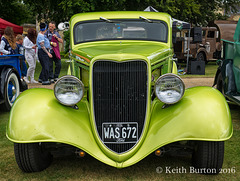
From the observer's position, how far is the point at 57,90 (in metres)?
3.56

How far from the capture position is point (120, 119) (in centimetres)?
349

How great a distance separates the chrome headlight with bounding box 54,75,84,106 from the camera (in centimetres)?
355

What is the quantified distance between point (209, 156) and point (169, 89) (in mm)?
835

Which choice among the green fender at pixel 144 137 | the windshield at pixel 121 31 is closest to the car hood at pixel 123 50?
the windshield at pixel 121 31

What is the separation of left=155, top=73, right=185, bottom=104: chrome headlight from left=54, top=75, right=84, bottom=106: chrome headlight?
857 mm

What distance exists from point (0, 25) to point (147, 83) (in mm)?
11300

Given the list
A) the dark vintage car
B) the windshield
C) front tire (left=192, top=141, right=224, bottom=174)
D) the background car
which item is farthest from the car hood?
the background car

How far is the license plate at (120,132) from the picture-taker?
345 cm

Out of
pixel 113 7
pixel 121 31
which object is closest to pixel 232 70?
pixel 121 31

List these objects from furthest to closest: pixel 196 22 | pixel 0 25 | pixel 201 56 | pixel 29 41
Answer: pixel 196 22, pixel 201 56, pixel 0 25, pixel 29 41

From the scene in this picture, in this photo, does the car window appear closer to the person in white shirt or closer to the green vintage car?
the person in white shirt

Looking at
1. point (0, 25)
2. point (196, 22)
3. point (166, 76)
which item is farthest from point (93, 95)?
point (196, 22)

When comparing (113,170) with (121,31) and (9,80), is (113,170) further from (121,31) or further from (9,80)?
(9,80)

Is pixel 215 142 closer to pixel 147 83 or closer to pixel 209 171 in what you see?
pixel 209 171
